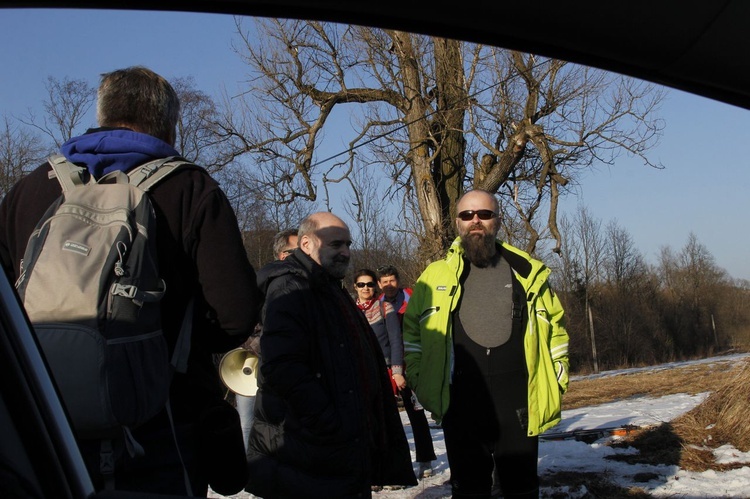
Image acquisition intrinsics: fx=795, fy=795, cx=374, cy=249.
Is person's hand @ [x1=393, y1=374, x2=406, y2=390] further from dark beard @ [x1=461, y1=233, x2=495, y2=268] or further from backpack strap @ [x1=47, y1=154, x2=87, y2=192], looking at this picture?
backpack strap @ [x1=47, y1=154, x2=87, y2=192]

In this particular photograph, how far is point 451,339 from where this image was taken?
14.5 ft

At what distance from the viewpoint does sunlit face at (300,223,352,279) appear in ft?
13.2

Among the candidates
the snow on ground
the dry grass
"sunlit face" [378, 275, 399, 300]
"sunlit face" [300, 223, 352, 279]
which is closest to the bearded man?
"sunlit face" [300, 223, 352, 279]

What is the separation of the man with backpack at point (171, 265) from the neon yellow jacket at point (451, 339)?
6.85 ft

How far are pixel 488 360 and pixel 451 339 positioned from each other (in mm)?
233

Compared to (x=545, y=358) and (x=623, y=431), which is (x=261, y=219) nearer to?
(x=623, y=431)

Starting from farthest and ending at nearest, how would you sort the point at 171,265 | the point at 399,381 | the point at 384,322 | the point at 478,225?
1. the point at 384,322
2. the point at 399,381
3. the point at 478,225
4. the point at 171,265

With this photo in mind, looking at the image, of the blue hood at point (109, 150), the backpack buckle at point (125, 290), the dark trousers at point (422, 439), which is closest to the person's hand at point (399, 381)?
the dark trousers at point (422, 439)

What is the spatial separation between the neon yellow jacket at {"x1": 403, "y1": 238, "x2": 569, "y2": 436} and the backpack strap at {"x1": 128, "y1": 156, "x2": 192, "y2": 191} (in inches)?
93.2

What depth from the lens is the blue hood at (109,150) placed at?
2.36 metres

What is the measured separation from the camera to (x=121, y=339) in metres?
2.05

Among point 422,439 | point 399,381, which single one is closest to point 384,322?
point 399,381

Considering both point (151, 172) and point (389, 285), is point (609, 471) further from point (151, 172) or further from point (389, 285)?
point (151, 172)

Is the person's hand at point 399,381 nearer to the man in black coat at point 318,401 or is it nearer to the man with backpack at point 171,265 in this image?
the man in black coat at point 318,401
